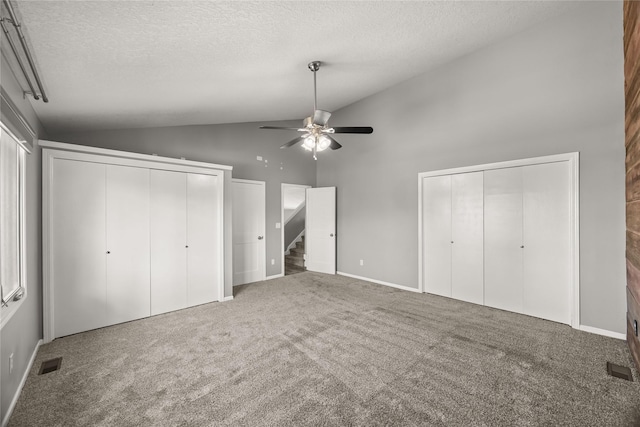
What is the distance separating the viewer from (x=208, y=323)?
327 centimetres

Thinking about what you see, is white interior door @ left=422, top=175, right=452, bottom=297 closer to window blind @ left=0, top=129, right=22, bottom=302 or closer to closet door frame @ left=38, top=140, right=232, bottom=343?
closet door frame @ left=38, top=140, right=232, bottom=343

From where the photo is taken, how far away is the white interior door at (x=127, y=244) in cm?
317

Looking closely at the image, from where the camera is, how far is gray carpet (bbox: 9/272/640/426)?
1.75 m

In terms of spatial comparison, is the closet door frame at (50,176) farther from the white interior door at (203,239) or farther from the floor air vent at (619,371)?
the floor air vent at (619,371)

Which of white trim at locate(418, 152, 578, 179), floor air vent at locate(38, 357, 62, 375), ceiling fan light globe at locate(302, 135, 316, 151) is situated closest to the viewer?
floor air vent at locate(38, 357, 62, 375)

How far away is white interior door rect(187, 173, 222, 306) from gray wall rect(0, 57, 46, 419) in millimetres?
1499

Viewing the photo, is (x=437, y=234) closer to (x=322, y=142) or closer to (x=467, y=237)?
(x=467, y=237)

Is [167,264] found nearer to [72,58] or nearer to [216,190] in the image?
[216,190]

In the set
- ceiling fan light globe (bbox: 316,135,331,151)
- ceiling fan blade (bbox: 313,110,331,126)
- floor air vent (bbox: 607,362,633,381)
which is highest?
ceiling fan blade (bbox: 313,110,331,126)

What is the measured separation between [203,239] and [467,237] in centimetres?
406

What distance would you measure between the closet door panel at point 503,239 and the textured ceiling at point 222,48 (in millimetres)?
1978

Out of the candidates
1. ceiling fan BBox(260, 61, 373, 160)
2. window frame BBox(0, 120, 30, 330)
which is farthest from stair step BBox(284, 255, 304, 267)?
window frame BBox(0, 120, 30, 330)

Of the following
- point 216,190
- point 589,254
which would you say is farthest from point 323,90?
point 589,254

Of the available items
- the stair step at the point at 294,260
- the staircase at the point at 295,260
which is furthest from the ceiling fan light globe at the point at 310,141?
the stair step at the point at 294,260
